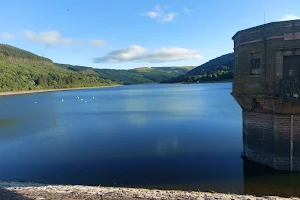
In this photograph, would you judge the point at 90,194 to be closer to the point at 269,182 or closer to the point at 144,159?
the point at 144,159

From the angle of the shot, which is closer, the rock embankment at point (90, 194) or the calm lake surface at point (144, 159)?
the rock embankment at point (90, 194)

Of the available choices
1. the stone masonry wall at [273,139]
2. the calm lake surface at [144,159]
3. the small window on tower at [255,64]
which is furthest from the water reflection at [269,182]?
the small window on tower at [255,64]

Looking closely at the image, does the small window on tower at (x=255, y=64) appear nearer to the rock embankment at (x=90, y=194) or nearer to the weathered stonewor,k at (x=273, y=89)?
the weathered stonewor,k at (x=273, y=89)

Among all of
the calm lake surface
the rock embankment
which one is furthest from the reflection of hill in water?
the rock embankment

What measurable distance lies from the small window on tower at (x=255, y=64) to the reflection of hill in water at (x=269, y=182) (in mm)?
5905

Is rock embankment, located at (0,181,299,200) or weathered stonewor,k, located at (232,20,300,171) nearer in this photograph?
rock embankment, located at (0,181,299,200)

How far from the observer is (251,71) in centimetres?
1841

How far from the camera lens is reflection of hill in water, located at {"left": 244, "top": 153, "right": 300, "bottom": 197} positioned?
15414mm

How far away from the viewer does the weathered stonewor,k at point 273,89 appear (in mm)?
16453

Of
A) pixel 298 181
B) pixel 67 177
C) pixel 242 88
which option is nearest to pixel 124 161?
pixel 67 177

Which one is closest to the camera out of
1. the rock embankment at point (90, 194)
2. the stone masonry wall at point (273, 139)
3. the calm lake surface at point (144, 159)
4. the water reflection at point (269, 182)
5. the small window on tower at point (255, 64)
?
the rock embankment at point (90, 194)

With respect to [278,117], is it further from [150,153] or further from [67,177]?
[67,177]

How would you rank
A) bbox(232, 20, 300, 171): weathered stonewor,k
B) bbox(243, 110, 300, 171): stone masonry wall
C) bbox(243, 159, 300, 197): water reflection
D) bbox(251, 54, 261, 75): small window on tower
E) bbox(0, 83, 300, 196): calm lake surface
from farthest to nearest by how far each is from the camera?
bbox(251, 54, 261, 75): small window on tower < bbox(0, 83, 300, 196): calm lake surface < bbox(243, 110, 300, 171): stone masonry wall < bbox(232, 20, 300, 171): weathered stonewor,k < bbox(243, 159, 300, 197): water reflection

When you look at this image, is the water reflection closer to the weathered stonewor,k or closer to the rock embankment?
the weathered stonewor,k
